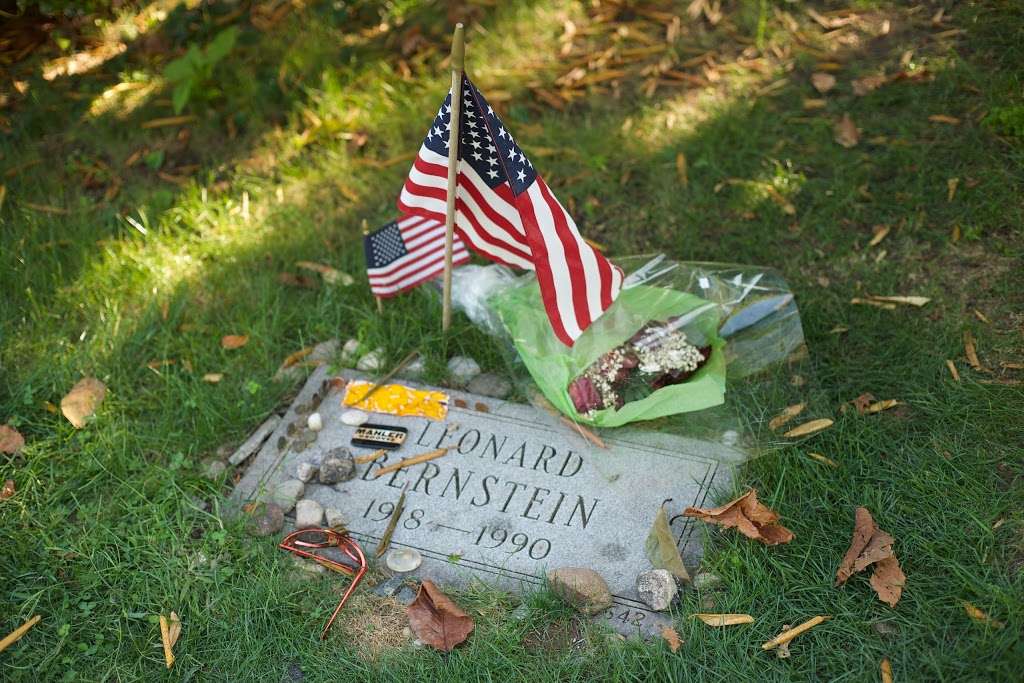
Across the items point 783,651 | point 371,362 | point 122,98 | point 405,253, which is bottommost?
point 783,651

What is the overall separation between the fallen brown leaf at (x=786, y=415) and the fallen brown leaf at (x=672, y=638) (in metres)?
0.86

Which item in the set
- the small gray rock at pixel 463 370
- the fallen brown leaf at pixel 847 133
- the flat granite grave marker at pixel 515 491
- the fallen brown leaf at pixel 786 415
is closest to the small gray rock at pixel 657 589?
the flat granite grave marker at pixel 515 491

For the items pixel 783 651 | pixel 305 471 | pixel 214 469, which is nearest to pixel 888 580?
pixel 783 651

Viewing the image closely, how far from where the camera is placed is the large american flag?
117 inches

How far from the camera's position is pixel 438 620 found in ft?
8.69

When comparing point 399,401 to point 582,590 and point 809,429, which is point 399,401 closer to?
point 582,590

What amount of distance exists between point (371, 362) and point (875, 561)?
6.25 ft

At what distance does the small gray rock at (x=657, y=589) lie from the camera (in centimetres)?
264

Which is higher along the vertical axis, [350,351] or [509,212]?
[509,212]

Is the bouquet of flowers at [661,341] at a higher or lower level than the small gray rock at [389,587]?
higher

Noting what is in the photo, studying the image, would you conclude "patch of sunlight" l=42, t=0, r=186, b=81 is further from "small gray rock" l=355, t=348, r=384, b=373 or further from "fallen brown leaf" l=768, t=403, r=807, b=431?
"fallen brown leaf" l=768, t=403, r=807, b=431

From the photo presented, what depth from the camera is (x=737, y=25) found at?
16.2 feet

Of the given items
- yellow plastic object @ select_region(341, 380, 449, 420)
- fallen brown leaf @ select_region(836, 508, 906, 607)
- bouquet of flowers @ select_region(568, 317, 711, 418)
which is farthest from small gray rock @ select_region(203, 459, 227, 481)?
fallen brown leaf @ select_region(836, 508, 906, 607)

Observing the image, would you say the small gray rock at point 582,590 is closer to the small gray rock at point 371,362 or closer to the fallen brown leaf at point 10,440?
the small gray rock at point 371,362
